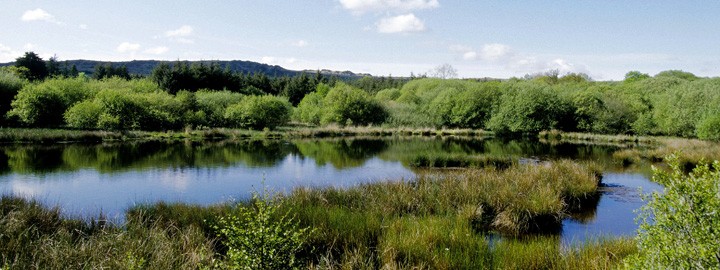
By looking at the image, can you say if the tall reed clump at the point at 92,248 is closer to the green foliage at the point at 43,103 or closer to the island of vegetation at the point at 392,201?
the island of vegetation at the point at 392,201

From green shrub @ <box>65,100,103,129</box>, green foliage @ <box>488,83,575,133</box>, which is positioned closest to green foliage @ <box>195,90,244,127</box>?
green shrub @ <box>65,100,103,129</box>

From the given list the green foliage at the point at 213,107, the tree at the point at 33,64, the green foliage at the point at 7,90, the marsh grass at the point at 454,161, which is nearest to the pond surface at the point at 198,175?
the marsh grass at the point at 454,161

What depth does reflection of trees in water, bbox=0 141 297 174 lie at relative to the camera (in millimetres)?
21062

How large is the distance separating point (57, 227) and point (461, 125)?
5173 cm

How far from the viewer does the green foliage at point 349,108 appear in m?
53.3

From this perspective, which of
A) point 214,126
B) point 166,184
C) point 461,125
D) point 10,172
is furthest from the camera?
point 461,125

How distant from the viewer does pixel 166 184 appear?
56.3ft

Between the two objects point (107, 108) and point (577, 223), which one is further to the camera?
point (107, 108)

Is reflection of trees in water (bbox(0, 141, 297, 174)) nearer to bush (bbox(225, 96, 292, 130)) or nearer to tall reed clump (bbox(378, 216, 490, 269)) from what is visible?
bush (bbox(225, 96, 292, 130))

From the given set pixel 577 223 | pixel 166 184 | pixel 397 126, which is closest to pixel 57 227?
pixel 166 184

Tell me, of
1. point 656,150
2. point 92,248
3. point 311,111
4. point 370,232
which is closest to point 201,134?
point 311,111

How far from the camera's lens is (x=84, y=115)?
3575cm

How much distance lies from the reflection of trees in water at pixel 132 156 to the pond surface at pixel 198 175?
41mm

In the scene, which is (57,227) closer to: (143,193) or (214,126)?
(143,193)
